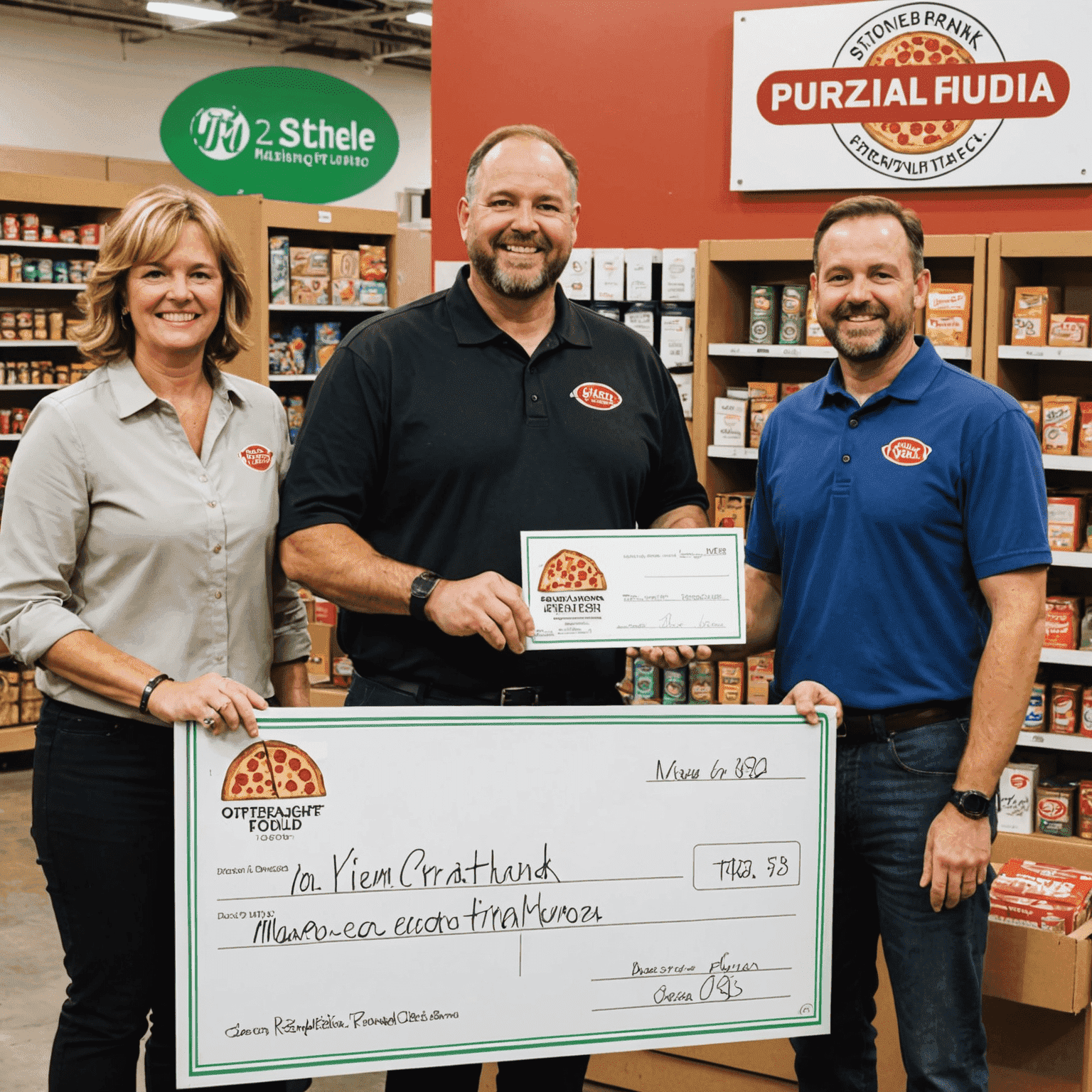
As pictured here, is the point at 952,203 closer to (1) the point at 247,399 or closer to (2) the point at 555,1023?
(1) the point at 247,399

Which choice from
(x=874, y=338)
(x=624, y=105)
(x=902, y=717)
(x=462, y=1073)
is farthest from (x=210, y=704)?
(x=624, y=105)

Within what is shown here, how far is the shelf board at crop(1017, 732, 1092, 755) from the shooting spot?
4.16 m

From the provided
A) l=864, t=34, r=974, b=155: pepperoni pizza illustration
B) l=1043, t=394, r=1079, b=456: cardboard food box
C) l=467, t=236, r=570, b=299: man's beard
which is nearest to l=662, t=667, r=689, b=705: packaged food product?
l=1043, t=394, r=1079, b=456: cardboard food box

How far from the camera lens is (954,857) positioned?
227cm

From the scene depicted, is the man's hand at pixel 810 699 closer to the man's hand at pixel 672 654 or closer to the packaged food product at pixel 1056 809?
the man's hand at pixel 672 654

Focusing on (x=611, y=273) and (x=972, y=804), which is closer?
(x=972, y=804)

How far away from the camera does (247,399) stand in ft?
7.93

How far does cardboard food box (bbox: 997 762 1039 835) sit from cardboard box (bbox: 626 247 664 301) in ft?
6.81

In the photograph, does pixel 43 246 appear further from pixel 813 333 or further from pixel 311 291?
pixel 813 333

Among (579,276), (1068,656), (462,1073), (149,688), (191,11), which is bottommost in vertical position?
(462,1073)

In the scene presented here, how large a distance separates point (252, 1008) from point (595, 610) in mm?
849

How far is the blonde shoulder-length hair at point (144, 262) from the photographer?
2250mm

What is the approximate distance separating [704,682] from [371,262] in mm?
3853

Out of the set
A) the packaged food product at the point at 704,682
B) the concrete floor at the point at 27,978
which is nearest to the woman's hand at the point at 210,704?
the concrete floor at the point at 27,978
